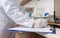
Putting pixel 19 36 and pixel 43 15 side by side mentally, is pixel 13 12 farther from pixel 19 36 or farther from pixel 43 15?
pixel 43 15

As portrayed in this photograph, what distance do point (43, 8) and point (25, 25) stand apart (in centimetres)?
155

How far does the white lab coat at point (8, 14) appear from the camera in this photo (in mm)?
989

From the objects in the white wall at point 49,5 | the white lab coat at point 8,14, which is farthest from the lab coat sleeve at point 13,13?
the white wall at point 49,5

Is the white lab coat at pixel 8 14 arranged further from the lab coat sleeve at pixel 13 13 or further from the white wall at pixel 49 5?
the white wall at pixel 49 5

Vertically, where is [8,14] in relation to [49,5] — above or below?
below

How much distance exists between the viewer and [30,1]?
257 cm

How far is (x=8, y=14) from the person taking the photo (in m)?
1.00

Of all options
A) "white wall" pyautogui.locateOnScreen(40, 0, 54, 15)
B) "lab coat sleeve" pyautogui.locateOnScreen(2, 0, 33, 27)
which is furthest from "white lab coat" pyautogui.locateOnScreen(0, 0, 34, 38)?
"white wall" pyautogui.locateOnScreen(40, 0, 54, 15)

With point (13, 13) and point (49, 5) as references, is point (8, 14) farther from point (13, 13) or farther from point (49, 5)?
point (49, 5)

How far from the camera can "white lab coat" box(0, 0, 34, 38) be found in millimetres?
989

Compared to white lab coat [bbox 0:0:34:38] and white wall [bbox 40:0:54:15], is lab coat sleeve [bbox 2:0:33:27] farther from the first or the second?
white wall [bbox 40:0:54:15]

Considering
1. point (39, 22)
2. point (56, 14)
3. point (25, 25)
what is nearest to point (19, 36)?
point (25, 25)

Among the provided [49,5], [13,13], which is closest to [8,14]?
[13,13]

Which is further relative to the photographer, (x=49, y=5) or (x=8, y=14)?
(x=49, y=5)
